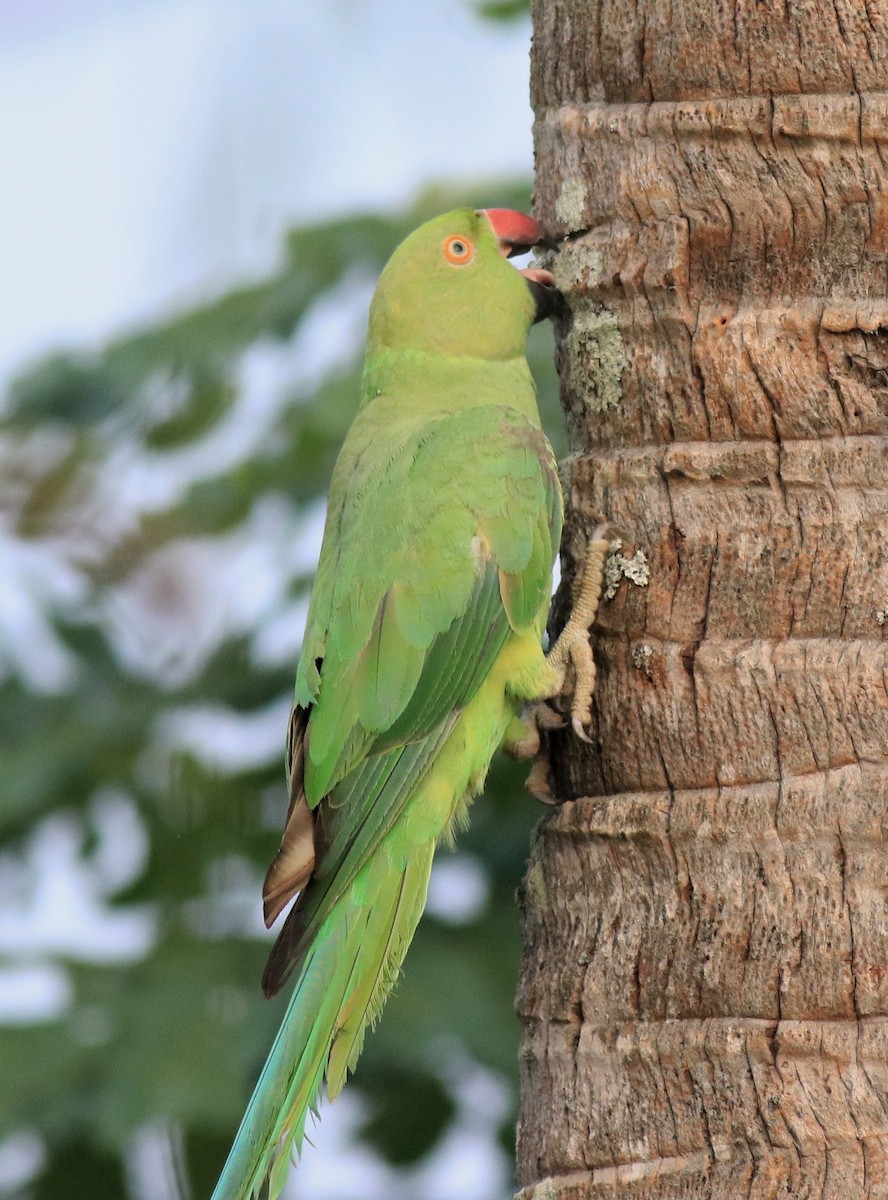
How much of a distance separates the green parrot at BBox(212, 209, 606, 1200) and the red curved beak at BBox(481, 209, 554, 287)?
1 centimetres

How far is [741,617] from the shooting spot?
267cm

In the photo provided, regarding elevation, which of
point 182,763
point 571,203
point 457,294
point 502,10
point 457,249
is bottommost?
point 182,763

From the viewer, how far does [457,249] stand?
12.4 ft

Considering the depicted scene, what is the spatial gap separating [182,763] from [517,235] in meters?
1.80

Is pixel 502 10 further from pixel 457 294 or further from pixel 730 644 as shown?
pixel 730 644

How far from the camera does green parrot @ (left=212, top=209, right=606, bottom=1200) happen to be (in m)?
2.95

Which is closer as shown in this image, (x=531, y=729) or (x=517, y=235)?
(x=531, y=729)

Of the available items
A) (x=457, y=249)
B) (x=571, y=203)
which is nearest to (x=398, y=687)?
(x=571, y=203)

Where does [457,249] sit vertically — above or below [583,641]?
above

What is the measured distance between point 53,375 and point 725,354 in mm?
2744

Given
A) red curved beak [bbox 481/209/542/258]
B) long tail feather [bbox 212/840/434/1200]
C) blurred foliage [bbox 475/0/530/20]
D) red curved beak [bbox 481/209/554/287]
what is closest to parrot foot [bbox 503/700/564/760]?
long tail feather [bbox 212/840/434/1200]

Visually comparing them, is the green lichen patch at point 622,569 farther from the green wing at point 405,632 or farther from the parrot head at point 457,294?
the parrot head at point 457,294

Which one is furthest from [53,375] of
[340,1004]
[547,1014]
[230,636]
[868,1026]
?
[868,1026]

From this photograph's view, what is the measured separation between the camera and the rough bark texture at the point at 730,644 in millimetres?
2484
